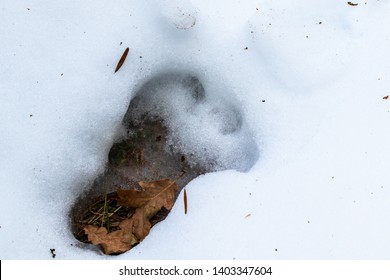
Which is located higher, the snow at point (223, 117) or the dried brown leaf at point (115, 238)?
the snow at point (223, 117)

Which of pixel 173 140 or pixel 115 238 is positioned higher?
pixel 173 140

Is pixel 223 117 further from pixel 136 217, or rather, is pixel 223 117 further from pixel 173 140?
pixel 136 217

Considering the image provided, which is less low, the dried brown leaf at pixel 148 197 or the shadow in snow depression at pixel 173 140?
the shadow in snow depression at pixel 173 140

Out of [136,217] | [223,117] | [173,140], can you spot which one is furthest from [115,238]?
[223,117]

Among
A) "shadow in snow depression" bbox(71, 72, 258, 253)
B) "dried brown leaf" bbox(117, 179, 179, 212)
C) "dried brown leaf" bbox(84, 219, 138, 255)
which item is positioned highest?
"shadow in snow depression" bbox(71, 72, 258, 253)

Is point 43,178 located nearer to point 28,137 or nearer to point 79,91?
point 28,137

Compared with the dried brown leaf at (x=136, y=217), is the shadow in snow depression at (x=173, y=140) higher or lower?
higher

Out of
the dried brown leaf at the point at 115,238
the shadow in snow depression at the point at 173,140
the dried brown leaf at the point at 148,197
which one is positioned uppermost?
the shadow in snow depression at the point at 173,140

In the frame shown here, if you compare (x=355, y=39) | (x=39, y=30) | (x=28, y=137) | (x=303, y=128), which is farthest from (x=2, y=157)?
(x=355, y=39)
